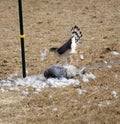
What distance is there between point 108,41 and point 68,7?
3.79m

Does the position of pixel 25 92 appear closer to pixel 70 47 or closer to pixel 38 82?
pixel 38 82

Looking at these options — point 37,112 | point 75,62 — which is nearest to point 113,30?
point 75,62

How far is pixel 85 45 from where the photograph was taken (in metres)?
8.77

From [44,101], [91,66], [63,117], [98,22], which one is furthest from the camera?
[98,22]

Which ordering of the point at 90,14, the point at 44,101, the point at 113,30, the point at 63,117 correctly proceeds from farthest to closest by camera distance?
the point at 90,14 < the point at 113,30 < the point at 44,101 < the point at 63,117

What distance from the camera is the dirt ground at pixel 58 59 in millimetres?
5602

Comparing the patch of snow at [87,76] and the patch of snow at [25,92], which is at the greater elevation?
the patch of snow at [87,76]

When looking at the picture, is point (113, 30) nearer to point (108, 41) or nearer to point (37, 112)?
point (108, 41)

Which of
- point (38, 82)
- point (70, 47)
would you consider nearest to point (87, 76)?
point (70, 47)

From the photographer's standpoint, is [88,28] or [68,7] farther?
[68,7]

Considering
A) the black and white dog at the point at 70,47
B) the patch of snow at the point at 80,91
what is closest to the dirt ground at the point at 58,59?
Answer: the patch of snow at the point at 80,91

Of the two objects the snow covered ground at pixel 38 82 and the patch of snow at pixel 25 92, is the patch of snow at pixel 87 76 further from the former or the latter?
the patch of snow at pixel 25 92

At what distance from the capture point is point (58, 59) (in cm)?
787

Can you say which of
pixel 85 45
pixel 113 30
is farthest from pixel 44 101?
pixel 113 30
